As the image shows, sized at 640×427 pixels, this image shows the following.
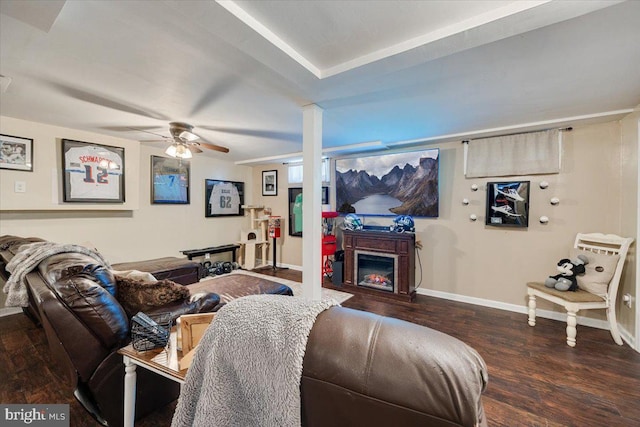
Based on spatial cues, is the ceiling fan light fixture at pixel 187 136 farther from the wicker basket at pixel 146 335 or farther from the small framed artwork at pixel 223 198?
the small framed artwork at pixel 223 198

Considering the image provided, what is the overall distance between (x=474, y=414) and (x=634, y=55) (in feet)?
8.10

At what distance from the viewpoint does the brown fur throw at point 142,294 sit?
5.01 feet

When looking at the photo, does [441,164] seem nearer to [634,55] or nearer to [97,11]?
[634,55]

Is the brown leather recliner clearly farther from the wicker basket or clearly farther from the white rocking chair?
the white rocking chair

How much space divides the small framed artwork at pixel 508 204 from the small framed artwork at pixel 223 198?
15.5 ft

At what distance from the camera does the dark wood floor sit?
5.53ft

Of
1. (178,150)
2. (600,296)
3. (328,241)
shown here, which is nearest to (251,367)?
(178,150)

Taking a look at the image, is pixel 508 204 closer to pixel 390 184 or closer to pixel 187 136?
pixel 390 184

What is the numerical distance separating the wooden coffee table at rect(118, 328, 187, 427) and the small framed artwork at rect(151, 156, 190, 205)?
12.6ft

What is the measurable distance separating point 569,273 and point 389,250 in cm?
194

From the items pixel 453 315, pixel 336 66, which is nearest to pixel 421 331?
pixel 336 66

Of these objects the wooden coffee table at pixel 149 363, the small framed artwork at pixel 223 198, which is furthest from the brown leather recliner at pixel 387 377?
the small framed artwork at pixel 223 198

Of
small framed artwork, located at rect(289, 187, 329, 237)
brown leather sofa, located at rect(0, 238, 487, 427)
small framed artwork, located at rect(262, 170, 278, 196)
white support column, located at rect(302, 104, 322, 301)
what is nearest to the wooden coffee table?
brown leather sofa, located at rect(0, 238, 487, 427)

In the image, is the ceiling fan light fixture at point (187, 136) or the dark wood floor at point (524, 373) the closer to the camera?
the dark wood floor at point (524, 373)
